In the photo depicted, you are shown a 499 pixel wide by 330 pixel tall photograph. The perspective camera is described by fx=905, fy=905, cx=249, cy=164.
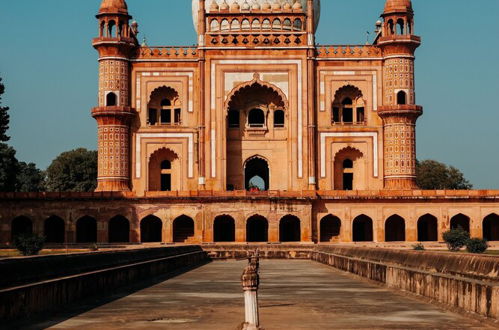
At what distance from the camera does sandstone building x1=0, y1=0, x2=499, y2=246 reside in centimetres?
5103

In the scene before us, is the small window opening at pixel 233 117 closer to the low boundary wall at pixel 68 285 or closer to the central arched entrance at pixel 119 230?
the central arched entrance at pixel 119 230

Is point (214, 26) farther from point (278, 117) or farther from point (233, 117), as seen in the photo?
point (278, 117)

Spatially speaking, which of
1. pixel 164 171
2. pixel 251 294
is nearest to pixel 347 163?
pixel 164 171

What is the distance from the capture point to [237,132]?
53.7 metres

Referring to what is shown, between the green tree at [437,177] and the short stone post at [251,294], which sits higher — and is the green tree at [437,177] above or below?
above

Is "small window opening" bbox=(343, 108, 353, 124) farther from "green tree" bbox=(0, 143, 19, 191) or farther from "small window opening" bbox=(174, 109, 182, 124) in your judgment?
"green tree" bbox=(0, 143, 19, 191)

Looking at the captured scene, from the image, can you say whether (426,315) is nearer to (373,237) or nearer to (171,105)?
(373,237)

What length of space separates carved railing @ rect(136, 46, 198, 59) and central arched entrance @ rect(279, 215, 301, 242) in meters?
10.9

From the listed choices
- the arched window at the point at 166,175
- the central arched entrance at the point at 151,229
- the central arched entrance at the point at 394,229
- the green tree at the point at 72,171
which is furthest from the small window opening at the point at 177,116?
the green tree at the point at 72,171

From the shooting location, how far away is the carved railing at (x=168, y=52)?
5272cm

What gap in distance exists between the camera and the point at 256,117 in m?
55.0

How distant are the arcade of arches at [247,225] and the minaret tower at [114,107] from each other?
2.65m

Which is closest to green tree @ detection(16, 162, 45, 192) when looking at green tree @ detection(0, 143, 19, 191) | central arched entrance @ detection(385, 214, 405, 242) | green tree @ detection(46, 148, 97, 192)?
green tree @ detection(46, 148, 97, 192)

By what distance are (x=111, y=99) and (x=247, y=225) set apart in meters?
10.7
